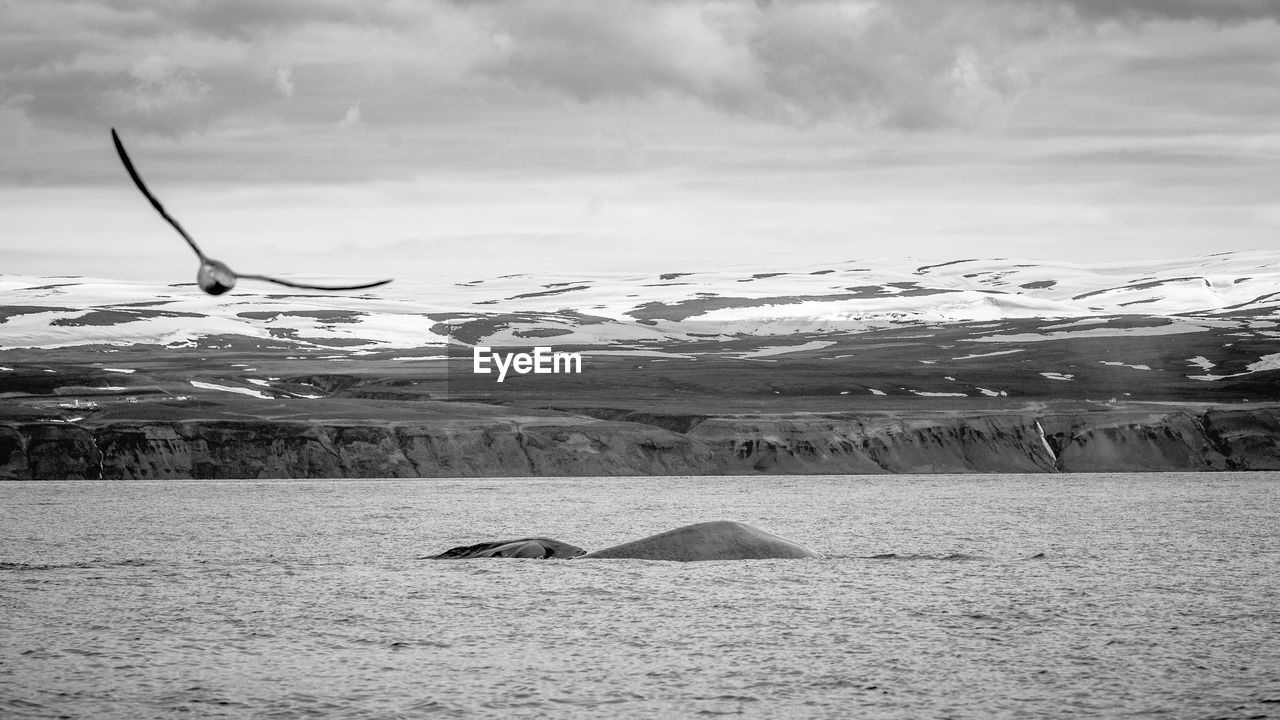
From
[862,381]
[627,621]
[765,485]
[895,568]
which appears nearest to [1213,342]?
[862,381]

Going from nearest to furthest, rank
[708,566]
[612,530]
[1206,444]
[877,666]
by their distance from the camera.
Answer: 1. [877,666]
2. [708,566]
3. [612,530]
4. [1206,444]

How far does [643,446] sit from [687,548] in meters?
61.4

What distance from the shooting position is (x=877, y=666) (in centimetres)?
2597

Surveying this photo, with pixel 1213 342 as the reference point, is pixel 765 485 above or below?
below

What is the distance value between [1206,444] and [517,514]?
65.5 meters

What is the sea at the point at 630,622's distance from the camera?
23125 mm

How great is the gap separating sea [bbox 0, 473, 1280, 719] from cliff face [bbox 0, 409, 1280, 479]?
35815 millimetres

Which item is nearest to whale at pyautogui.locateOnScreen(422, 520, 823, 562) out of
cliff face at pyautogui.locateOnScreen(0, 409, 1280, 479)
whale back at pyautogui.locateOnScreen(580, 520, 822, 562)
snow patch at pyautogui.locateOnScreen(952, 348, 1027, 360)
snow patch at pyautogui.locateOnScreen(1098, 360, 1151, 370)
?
whale back at pyautogui.locateOnScreen(580, 520, 822, 562)

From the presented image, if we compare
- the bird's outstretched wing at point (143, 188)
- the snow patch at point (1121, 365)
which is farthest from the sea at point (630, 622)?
the snow patch at point (1121, 365)

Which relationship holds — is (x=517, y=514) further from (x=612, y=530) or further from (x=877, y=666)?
(x=877, y=666)

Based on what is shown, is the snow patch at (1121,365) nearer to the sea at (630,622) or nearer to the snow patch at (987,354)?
the snow patch at (987,354)

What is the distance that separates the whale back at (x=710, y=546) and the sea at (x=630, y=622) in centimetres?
114

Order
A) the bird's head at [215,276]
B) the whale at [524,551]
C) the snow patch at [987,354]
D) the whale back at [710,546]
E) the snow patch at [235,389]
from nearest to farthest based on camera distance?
the bird's head at [215,276]
the whale back at [710,546]
the whale at [524,551]
the snow patch at [235,389]
the snow patch at [987,354]

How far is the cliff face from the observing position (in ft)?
316
